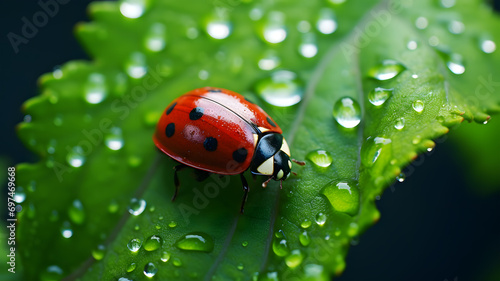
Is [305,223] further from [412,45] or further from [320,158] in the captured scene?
[412,45]

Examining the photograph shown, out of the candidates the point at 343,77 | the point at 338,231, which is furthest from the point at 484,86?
the point at 338,231

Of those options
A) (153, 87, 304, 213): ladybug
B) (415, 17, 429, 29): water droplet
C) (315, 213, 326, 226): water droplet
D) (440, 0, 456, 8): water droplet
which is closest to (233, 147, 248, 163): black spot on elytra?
(153, 87, 304, 213): ladybug

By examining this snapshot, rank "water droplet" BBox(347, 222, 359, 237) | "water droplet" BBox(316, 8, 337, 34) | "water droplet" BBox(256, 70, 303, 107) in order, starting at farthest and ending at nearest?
"water droplet" BBox(316, 8, 337, 34), "water droplet" BBox(256, 70, 303, 107), "water droplet" BBox(347, 222, 359, 237)

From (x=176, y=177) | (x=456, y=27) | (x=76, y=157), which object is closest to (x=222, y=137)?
(x=176, y=177)

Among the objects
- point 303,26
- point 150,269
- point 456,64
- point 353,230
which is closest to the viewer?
point 353,230

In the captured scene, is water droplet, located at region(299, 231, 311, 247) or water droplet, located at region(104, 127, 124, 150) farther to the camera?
water droplet, located at region(104, 127, 124, 150)

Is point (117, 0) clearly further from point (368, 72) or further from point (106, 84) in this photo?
point (368, 72)

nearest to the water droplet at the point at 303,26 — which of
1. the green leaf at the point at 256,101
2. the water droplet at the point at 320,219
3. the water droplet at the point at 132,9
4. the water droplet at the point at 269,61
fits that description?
the green leaf at the point at 256,101

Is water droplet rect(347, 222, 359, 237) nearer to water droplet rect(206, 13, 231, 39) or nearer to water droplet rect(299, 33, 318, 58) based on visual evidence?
water droplet rect(299, 33, 318, 58)
